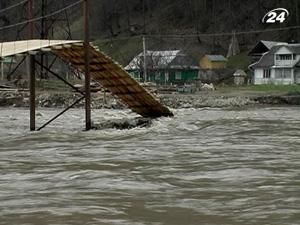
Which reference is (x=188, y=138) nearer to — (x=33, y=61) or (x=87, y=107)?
(x=87, y=107)

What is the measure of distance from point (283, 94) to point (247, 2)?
2269 inches

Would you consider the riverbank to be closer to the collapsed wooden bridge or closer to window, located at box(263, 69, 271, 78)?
the collapsed wooden bridge

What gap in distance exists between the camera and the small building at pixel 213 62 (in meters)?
84.5

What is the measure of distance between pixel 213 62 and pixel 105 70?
206 feet

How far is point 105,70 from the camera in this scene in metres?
23.5

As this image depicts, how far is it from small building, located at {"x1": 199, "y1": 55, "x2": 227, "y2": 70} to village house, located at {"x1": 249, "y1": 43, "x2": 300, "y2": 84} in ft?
33.4

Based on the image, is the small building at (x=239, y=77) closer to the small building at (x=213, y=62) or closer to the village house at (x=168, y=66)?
the village house at (x=168, y=66)

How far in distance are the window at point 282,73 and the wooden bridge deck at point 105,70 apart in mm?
45832

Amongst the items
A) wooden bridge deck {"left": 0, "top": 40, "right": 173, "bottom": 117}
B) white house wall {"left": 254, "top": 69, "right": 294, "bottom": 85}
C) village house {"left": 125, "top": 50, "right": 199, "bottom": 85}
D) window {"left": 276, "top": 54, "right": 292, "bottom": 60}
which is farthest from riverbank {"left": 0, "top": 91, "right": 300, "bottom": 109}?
village house {"left": 125, "top": 50, "right": 199, "bottom": 85}

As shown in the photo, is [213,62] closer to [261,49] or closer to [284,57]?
[261,49]

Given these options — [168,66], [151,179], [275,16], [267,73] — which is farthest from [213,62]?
[151,179]

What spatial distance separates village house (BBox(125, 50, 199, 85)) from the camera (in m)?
79.3

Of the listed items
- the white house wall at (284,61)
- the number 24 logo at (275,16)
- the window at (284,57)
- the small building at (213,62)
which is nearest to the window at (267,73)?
the white house wall at (284,61)

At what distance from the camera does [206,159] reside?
46.9 feet
